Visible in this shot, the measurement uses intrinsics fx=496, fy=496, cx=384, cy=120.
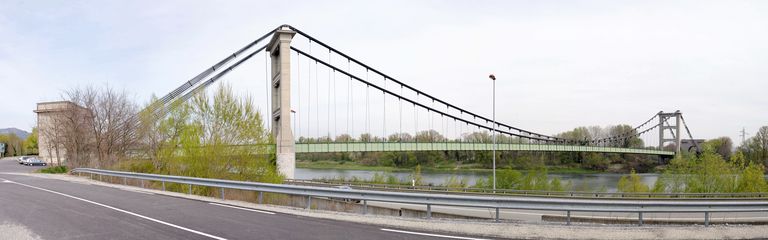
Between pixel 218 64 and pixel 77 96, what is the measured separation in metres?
13.2

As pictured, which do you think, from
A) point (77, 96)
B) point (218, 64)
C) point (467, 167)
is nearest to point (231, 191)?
point (77, 96)

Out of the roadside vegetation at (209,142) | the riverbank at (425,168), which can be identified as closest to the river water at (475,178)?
the riverbank at (425,168)

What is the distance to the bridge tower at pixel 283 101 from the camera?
1510 inches

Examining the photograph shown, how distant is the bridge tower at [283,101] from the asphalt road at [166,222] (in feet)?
76.6

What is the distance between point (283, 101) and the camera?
39.9 m

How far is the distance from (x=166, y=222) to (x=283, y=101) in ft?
99.7

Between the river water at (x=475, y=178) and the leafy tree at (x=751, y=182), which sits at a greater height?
the leafy tree at (x=751, y=182)

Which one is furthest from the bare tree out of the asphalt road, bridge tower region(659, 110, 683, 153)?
bridge tower region(659, 110, 683, 153)

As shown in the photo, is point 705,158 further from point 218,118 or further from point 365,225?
point 365,225

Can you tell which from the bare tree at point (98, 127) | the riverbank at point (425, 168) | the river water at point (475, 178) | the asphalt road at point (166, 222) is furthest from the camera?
the riverbank at point (425, 168)

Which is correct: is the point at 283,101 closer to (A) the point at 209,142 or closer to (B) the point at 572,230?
(A) the point at 209,142

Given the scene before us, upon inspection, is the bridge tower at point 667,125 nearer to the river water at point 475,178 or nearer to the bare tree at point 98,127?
the river water at point 475,178

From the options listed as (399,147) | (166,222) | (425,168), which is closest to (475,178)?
(399,147)

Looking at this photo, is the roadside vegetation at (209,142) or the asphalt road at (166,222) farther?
the roadside vegetation at (209,142)
